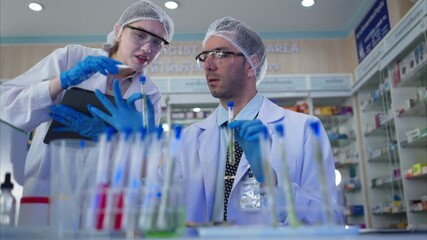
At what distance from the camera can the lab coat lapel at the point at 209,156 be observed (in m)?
1.95

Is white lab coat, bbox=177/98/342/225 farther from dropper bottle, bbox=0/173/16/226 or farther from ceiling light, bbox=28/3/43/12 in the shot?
ceiling light, bbox=28/3/43/12

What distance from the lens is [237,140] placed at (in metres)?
1.65

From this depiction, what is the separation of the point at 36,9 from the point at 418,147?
4.65m

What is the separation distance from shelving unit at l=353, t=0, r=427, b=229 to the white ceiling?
80cm

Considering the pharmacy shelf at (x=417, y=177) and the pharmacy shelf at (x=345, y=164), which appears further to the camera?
the pharmacy shelf at (x=345, y=164)

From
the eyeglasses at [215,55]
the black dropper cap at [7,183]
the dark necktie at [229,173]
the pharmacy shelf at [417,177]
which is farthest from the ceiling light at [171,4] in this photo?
the black dropper cap at [7,183]

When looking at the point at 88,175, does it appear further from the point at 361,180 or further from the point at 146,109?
the point at 361,180

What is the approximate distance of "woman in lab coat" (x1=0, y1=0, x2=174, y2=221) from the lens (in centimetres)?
157

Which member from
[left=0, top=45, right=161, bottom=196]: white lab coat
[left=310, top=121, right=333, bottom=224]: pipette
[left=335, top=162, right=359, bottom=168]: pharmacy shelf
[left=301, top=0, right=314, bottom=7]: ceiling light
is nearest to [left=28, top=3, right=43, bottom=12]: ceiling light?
[left=301, top=0, right=314, bottom=7]: ceiling light

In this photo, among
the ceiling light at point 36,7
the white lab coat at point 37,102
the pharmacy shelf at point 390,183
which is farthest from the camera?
the ceiling light at point 36,7

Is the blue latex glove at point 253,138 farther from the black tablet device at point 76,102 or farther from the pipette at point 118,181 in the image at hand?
the black tablet device at point 76,102

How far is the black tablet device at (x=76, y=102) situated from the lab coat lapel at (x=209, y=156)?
590 mm

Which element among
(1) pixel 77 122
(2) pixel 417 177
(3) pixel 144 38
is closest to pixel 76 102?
(1) pixel 77 122

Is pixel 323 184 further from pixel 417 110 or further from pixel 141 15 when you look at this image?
pixel 417 110
